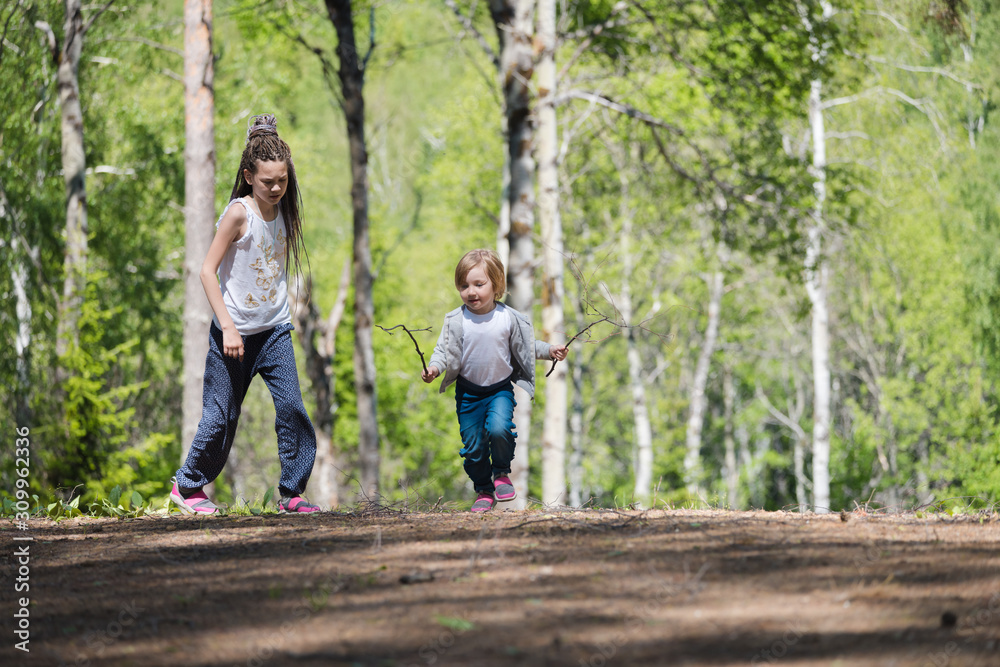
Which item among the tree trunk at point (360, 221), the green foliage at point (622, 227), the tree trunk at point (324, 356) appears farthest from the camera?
the tree trunk at point (324, 356)

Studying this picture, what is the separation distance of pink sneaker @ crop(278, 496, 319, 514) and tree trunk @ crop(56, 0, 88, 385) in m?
8.48

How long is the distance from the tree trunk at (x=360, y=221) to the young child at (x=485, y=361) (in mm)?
6732

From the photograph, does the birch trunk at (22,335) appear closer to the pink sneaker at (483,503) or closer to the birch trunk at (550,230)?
the birch trunk at (550,230)

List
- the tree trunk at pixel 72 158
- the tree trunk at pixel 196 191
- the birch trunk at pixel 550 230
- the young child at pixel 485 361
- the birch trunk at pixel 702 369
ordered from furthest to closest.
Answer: the birch trunk at pixel 702 369
the tree trunk at pixel 72 158
the birch trunk at pixel 550 230
the tree trunk at pixel 196 191
the young child at pixel 485 361

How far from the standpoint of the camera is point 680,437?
31.0m

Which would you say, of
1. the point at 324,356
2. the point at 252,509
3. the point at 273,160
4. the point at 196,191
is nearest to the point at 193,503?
the point at 252,509

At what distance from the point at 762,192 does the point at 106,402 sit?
8240 mm

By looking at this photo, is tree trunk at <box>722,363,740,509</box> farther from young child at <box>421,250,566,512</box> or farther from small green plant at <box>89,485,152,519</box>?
small green plant at <box>89,485,152,519</box>

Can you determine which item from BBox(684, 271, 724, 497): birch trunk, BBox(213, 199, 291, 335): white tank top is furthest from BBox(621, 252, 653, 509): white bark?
BBox(213, 199, 291, 335): white tank top

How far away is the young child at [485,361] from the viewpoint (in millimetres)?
5164

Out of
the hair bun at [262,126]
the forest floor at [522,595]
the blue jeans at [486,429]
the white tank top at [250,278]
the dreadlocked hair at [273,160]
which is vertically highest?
the hair bun at [262,126]

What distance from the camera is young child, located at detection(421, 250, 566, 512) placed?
5.16m

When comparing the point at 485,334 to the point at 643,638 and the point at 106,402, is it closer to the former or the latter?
the point at 643,638

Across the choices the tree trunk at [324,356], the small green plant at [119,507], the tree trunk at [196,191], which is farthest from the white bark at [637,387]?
the small green plant at [119,507]
